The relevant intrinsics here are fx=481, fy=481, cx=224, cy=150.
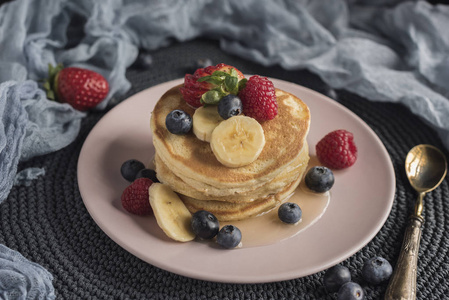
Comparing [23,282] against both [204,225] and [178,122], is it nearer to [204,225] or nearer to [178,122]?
[204,225]

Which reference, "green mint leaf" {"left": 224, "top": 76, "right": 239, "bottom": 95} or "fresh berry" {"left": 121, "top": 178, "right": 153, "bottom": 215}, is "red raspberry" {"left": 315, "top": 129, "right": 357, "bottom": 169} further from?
"fresh berry" {"left": 121, "top": 178, "right": 153, "bottom": 215}

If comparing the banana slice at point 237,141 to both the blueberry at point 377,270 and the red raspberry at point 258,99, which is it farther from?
the blueberry at point 377,270

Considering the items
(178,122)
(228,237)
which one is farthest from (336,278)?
(178,122)

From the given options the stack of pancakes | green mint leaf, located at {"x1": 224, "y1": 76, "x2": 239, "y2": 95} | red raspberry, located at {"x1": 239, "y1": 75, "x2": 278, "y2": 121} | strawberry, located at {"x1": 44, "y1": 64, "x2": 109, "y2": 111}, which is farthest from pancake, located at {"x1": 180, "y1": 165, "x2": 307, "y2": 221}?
strawberry, located at {"x1": 44, "y1": 64, "x2": 109, "y2": 111}

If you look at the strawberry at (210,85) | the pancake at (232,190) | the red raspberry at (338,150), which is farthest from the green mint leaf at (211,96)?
Answer: the red raspberry at (338,150)

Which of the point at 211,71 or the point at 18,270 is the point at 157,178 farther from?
the point at 18,270

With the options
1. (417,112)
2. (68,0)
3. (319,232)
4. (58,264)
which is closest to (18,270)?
(58,264)
